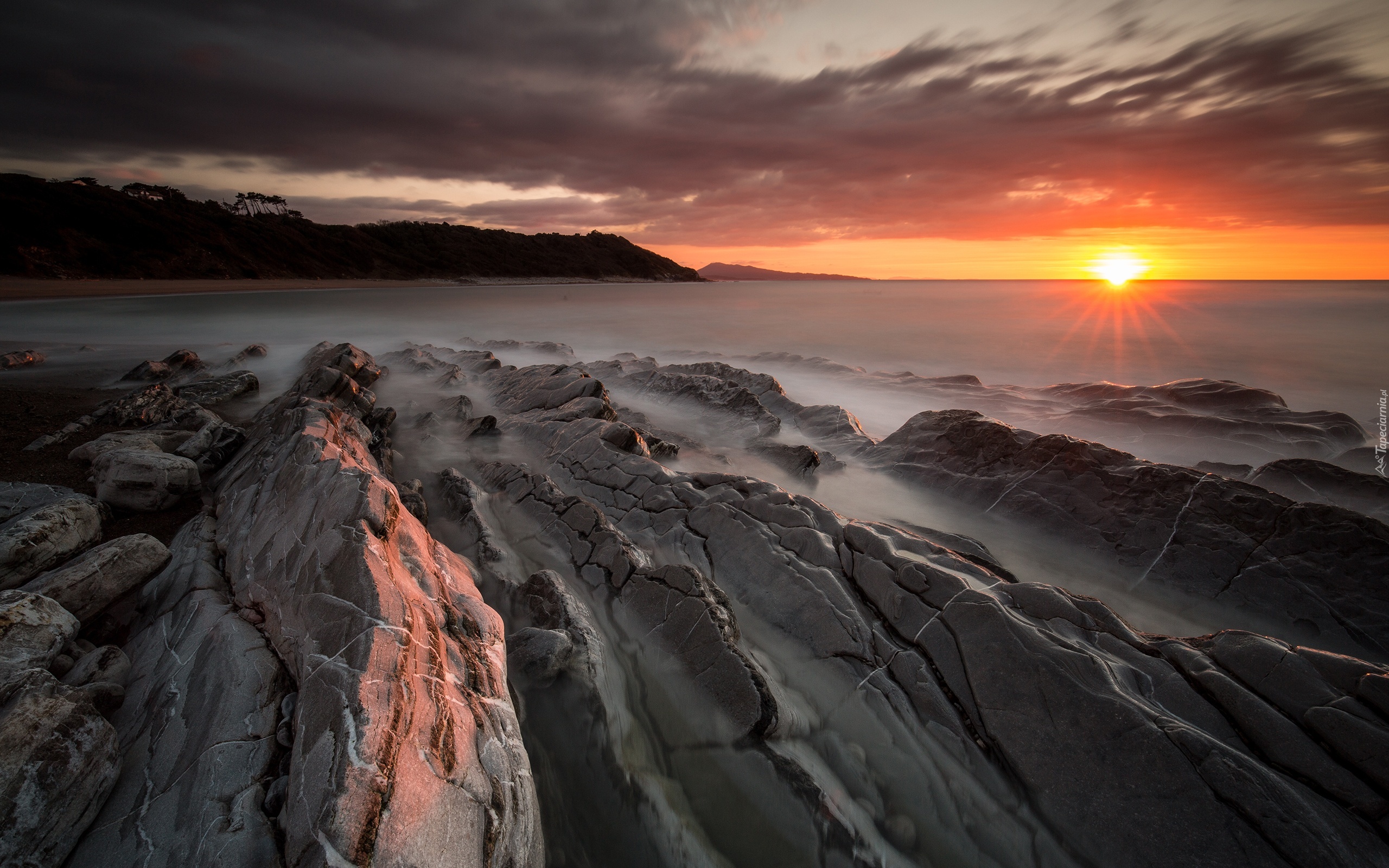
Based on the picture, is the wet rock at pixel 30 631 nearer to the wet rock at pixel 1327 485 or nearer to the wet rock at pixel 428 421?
the wet rock at pixel 428 421

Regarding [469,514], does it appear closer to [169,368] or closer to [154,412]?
[154,412]

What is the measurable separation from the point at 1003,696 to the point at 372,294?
56304 mm

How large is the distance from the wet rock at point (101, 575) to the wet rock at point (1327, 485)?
1068cm

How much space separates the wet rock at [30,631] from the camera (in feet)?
8.09

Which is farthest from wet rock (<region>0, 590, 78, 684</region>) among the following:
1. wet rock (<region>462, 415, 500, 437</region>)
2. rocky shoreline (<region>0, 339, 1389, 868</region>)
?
wet rock (<region>462, 415, 500, 437</region>)

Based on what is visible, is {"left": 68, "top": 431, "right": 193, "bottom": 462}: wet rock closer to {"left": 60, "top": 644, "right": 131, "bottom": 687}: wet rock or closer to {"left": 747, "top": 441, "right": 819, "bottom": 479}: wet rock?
{"left": 60, "top": 644, "right": 131, "bottom": 687}: wet rock

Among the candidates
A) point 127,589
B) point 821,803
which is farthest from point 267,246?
point 821,803

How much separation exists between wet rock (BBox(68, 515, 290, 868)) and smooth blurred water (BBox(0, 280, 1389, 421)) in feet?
58.7

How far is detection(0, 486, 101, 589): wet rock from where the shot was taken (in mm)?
3359

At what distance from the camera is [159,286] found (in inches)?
1624

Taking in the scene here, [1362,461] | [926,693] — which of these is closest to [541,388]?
[926,693]

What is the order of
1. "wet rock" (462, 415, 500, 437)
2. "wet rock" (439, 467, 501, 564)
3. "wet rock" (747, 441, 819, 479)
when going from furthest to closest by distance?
"wet rock" (462, 415, 500, 437) → "wet rock" (747, 441, 819, 479) → "wet rock" (439, 467, 501, 564)

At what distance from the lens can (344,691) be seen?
2.38 meters

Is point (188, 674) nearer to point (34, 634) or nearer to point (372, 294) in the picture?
point (34, 634)
